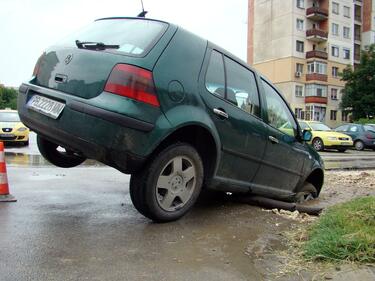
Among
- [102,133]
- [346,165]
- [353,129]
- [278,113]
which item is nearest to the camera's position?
[102,133]

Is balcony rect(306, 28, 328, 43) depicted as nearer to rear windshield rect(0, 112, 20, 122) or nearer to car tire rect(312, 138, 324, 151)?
car tire rect(312, 138, 324, 151)

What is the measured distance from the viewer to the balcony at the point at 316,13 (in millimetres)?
61844

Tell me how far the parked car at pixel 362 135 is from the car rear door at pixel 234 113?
21.7 meters

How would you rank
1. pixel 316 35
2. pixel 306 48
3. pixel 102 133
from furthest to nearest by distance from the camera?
pixel 306 48 < pixel 316 35 < pixel 102 133

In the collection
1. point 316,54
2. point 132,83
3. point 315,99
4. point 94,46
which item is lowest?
point 132,83

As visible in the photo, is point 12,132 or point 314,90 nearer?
point 12,132

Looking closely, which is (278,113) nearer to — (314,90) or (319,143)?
(319,143)

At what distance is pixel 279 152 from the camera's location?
18.4 ft

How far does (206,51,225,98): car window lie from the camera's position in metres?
4.50

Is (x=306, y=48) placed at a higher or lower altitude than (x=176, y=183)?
higher

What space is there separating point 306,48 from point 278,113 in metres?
59.7

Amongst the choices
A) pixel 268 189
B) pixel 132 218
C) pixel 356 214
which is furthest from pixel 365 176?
pixel 132 218

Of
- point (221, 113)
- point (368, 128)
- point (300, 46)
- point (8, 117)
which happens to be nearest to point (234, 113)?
point (221, 113)

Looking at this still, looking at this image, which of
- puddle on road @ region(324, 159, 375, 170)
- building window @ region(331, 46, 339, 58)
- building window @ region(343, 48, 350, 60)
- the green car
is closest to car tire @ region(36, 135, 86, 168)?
the green car
